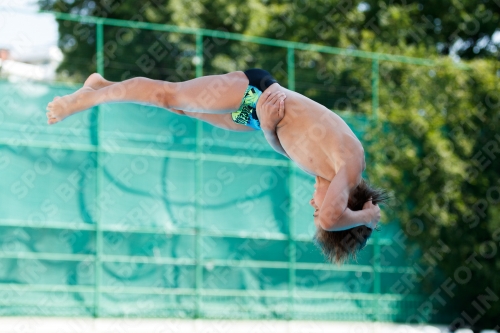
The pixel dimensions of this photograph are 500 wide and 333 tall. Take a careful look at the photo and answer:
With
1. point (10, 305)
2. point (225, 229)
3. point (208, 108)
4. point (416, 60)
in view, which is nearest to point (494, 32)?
point (416, 60)

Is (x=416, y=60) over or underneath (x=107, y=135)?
over

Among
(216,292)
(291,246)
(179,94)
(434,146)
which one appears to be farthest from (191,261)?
(179,94)

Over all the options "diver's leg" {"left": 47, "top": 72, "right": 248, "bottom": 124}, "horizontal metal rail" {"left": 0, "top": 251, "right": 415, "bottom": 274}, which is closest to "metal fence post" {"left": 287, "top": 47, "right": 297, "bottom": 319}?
"horizontal metal rail" {"left": 0, "top": 251, "right": 415, "bottom": 274}

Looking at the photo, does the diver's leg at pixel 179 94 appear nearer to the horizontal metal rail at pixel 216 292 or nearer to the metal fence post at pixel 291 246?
the horizontal metal rail at pixel 216 292

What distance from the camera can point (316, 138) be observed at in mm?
4973

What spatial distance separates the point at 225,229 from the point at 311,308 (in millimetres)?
1585

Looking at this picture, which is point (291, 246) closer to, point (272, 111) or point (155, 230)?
point (155, 230)

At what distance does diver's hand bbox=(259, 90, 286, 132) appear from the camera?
4.96 metres

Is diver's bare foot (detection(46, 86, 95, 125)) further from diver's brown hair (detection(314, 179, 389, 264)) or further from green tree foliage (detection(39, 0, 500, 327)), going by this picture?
green tree foliage (detection(39, 0, 500, 327))

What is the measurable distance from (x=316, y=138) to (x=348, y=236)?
0.66 m

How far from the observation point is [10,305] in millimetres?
9320

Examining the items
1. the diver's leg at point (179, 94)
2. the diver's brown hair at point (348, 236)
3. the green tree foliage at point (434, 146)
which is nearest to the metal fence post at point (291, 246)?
the green tree foliage at point (434, 146)

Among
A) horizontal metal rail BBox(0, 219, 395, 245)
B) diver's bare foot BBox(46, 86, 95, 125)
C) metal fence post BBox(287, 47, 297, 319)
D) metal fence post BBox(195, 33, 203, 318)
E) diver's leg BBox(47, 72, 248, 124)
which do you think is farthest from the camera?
metal fence post BBox(287, 47, 297, 319)

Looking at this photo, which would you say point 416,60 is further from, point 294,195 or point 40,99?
point 40,99
